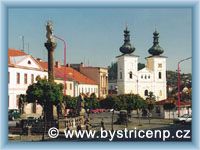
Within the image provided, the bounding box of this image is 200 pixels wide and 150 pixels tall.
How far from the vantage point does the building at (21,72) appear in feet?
77.6

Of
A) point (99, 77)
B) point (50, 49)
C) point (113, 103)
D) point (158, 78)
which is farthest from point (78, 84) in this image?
point (50, 49)

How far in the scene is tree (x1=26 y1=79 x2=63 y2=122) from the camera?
60.1ft

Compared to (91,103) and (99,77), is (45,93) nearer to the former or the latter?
(91,103)

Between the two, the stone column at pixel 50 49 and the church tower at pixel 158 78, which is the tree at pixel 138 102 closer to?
the stone column at pixel 50 49

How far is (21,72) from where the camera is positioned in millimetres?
25953

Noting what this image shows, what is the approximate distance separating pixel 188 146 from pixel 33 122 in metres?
6.54

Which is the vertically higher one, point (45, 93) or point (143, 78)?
point (143, 78)

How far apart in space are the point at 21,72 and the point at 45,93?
25.5ft

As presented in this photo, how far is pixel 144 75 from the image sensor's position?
3472 cm

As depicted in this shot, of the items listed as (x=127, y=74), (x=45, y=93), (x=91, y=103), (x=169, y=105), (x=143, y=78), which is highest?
(x=127, y=74)

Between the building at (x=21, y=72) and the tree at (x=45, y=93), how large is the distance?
3.89 metres

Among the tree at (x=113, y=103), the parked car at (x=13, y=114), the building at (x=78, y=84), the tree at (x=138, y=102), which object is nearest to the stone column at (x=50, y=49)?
the parked car at (x=13, y=114)

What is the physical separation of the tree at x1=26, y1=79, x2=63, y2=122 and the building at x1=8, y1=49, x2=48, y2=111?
389 centimetres
